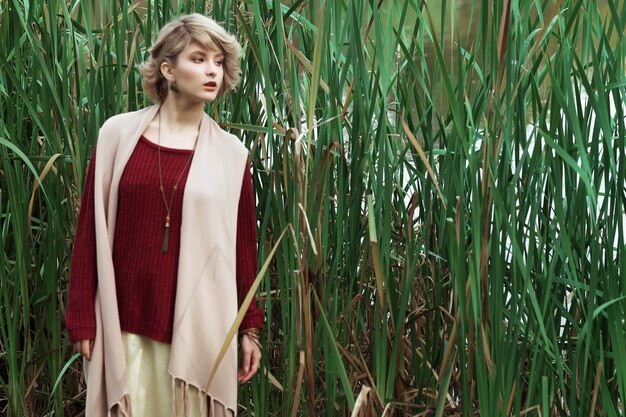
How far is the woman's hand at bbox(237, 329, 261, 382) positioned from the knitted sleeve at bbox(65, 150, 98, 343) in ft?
0.87

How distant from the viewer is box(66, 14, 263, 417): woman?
1606mm

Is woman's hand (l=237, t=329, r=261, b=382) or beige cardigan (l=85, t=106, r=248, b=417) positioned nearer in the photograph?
beige cardigan (l=85, t=106, r=248, b=417)

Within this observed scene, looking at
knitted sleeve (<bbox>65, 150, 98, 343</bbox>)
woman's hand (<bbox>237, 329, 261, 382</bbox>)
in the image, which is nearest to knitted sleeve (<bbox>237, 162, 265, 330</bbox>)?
woman's hand (<bbox>237, 329, 261, 382</bbox>)

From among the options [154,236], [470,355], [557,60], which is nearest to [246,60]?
[154,236]

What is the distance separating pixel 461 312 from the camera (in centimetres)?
161

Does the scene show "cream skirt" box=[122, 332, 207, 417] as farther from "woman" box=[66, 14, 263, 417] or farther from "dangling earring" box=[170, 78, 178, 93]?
"dangling earring" box=[170, 78, 178, 93]

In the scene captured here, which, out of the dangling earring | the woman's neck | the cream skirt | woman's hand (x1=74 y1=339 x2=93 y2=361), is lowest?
the cream skirt

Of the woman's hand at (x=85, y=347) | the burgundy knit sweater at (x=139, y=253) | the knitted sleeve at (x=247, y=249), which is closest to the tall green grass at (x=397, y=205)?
the knitted sleeve at (x=247, y=249)

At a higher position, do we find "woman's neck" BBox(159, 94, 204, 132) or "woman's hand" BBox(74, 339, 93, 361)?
"woman's neck" BBox(159, 94, 204, 132)

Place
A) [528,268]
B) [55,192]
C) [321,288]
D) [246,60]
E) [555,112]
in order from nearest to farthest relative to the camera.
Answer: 1. [528,268]
2. [555,112]
3. [321,288]
4. [246,60]
5. [55,192]

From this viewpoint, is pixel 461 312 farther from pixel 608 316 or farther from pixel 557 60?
pixel 557 60

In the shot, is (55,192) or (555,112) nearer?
(555,112)

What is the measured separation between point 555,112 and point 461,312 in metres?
0.38

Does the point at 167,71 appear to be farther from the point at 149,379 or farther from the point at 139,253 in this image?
the point at 149,379
